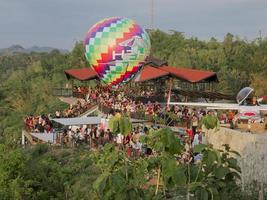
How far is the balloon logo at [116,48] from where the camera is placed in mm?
27812

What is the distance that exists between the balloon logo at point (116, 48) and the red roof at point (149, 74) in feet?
2.19

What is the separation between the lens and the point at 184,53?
196 feet

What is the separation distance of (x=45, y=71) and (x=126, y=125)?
243 ft

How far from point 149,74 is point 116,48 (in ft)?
8.36

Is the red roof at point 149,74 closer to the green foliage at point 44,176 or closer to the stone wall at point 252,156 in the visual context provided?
the green foliage at point 44,176

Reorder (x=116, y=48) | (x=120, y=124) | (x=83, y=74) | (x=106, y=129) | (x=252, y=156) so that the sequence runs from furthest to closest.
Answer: (x=83, y=74), (x=116, y=48), (x=106, y=129), (x=252, y=156), (x=120, y=124)

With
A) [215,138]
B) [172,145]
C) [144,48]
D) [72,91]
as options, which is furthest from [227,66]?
[172,145]

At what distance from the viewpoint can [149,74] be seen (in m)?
29.2

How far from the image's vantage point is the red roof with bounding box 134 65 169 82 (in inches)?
1134

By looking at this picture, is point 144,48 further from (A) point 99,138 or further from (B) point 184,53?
(B) point 184,53

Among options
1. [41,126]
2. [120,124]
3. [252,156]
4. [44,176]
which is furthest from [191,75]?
[120,124]

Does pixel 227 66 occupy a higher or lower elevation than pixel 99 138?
higher

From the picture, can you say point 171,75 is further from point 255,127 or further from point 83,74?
point 255,127

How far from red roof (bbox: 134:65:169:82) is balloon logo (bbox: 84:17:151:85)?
0.67 meters
